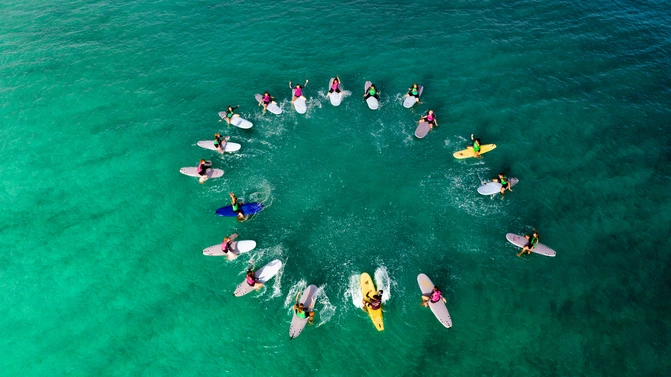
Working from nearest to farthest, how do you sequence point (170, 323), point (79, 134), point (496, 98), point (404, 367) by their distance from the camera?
point (404, 367) → point (170, 323) → point (79, 134) → point (496, 98)

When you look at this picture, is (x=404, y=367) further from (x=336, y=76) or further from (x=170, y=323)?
(x=336, y=76)

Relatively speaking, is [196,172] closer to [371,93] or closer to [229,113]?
[229,113]

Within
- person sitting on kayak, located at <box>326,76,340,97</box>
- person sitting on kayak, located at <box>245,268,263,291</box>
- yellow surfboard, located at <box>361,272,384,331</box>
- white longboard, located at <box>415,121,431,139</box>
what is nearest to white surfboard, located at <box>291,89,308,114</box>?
person sitting on kayak, located at <box>326,76,340,97</box>

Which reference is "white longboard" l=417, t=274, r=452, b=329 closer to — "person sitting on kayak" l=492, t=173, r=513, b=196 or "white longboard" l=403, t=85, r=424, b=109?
"person sitting on kayak" l=492, t=173, r=513, b=196

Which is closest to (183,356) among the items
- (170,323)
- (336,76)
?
(170,323)

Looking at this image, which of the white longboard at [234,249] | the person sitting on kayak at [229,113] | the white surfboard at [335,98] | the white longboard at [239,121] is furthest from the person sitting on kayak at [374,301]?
the person sitting on kayak at [229,113]

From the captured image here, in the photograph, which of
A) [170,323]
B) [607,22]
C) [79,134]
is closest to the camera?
[170,323]

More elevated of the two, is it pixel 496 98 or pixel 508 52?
pixel 508 52
